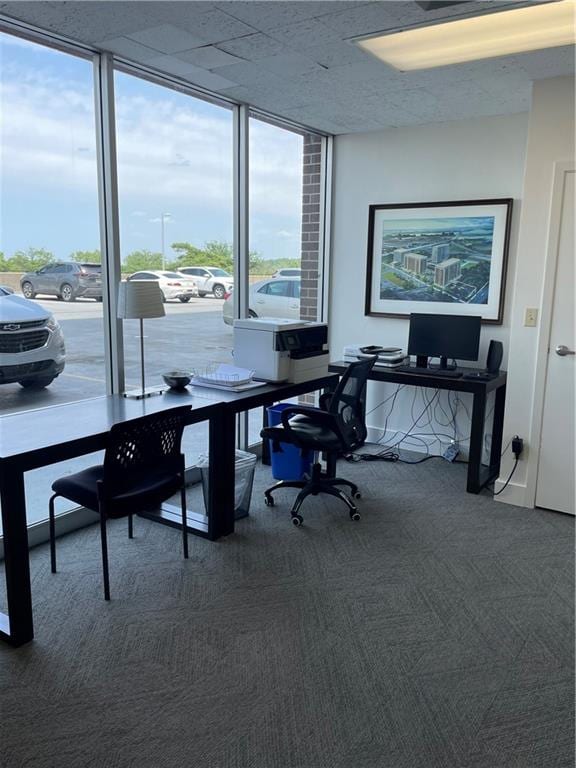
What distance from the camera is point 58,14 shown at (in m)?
2.64

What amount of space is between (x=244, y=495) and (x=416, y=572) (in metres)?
1.13

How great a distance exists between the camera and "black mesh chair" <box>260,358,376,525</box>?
3.59 meters

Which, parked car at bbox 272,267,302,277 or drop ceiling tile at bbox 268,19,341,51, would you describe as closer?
drop ceiling tile at bbox 268,19,341,51

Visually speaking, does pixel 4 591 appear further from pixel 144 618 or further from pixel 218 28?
pixel 218 28

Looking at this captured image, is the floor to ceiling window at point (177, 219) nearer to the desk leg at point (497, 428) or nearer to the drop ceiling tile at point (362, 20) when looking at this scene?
the drop ceiling tile at point (362, 20)

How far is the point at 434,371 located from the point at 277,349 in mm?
1254

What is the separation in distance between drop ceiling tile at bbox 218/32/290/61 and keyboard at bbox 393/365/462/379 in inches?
87.7

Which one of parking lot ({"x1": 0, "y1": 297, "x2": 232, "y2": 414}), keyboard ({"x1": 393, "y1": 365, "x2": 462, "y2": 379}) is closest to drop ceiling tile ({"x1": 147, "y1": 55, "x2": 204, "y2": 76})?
parking lot ({"x1": 0, "y1": 297, "x2": 232, "y2": 414})

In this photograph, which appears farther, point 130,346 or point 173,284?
point 173,284

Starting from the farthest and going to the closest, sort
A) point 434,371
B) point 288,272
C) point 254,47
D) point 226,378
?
point 288,272, point 434,371, point 226,378, point 254,47

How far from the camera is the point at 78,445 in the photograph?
2.48 metres

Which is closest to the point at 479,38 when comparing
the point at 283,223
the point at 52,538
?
the point at 283,223

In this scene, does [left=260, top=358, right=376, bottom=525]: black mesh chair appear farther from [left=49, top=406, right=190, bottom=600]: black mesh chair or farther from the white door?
the white door

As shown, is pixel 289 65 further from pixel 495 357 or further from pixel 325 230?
pixel 495 357
